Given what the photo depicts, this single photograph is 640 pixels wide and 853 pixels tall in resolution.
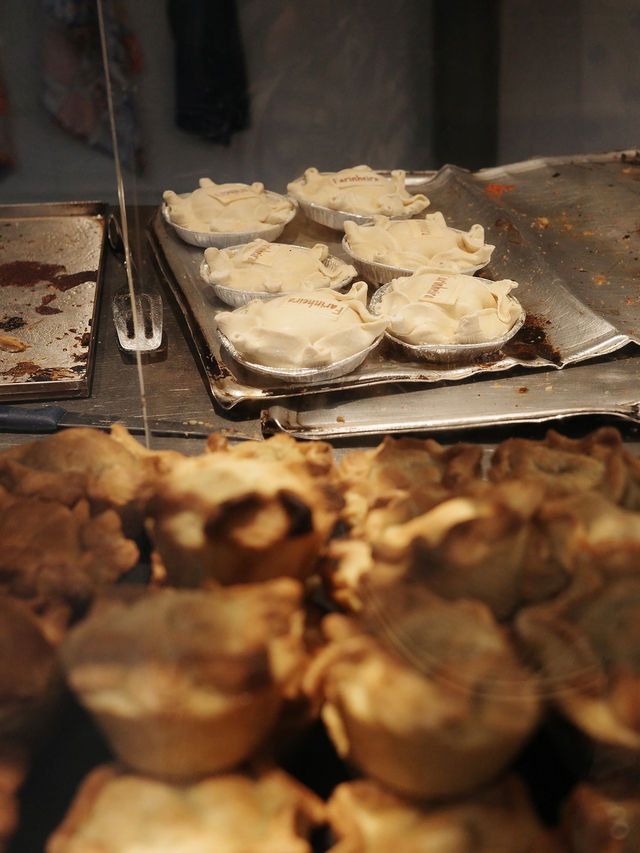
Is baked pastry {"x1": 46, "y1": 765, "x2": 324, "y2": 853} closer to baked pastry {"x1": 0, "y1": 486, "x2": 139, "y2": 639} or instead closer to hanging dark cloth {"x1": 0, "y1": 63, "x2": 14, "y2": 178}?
baked pastry {"x1": 0, "y1": 486, "x2": 139, "y2": 639}

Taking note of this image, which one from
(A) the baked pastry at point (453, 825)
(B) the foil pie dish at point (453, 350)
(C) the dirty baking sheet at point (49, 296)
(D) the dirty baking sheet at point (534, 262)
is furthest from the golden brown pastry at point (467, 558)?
(C) the dirty baking sheet at point (49, 296)

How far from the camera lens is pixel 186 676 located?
57 cm

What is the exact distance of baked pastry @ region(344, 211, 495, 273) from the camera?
6.62ft

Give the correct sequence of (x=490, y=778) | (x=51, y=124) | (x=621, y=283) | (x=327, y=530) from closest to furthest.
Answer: (x=490, y=778) < (x=327, y=530) < (x=51, y=124) < (x=621, y=283)

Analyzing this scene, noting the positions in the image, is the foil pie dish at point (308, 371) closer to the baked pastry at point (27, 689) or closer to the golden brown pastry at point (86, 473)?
the golden brown pastry at point (86, 473)

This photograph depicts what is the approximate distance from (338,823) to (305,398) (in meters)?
1.06

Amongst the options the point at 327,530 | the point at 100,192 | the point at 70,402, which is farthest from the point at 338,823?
the point at 100,192

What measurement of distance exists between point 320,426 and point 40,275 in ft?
3.67

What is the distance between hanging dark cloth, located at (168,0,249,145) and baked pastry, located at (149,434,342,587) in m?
0.97

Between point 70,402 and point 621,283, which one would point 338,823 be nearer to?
point 70,402

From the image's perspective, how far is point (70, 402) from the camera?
162 centimetres

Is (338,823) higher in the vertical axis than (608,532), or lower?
lower

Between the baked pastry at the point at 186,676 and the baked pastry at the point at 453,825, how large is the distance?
102 millimetres

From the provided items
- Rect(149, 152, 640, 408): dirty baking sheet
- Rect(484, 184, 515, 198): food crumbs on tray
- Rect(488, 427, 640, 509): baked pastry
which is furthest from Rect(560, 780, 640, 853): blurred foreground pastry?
Rect(484, 184, 515, 198): food crumbs on tray
